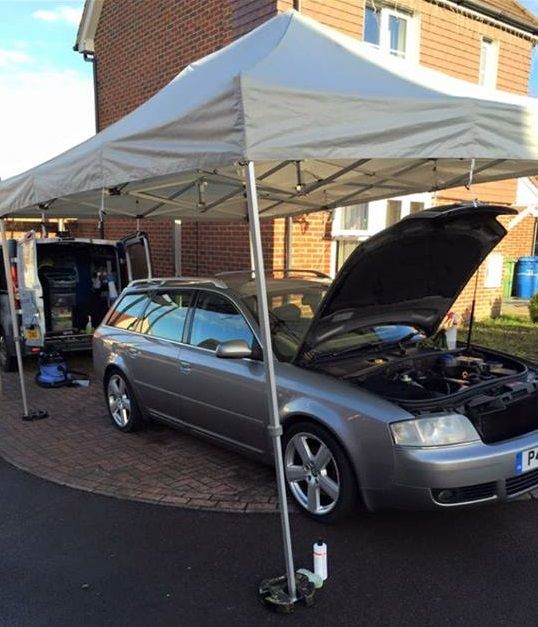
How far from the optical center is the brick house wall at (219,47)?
812cm

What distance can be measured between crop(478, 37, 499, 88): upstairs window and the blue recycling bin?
529cm

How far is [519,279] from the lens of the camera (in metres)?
14.6

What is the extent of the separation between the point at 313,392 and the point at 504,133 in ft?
6.07

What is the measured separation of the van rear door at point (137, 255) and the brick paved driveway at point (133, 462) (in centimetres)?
265

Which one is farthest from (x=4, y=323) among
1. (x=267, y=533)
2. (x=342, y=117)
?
(x=342, y=117)

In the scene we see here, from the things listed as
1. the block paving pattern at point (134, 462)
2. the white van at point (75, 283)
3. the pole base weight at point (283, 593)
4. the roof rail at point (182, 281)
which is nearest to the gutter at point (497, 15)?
the white van at point (75, 283)

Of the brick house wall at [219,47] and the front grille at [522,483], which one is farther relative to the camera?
the brick house wall at [219,47]

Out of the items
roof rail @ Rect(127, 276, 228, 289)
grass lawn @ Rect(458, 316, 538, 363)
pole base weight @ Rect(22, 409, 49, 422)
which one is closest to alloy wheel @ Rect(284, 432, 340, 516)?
roof rail @ Rect(127, 276, 228, 289)

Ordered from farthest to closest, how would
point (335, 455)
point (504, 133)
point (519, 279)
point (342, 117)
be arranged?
point (519, 279), point (335, 455), point (504, 133), point (342, 117)

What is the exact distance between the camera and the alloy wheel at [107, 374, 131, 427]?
5602 mm

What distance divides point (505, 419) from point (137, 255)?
6642 millimetres

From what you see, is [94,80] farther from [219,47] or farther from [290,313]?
[290,313]

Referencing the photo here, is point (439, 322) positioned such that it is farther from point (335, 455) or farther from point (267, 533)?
point (267, 533)

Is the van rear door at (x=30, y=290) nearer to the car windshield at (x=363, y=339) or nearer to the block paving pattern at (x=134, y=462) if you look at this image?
the block paving pattern at (x=134, y=462)
